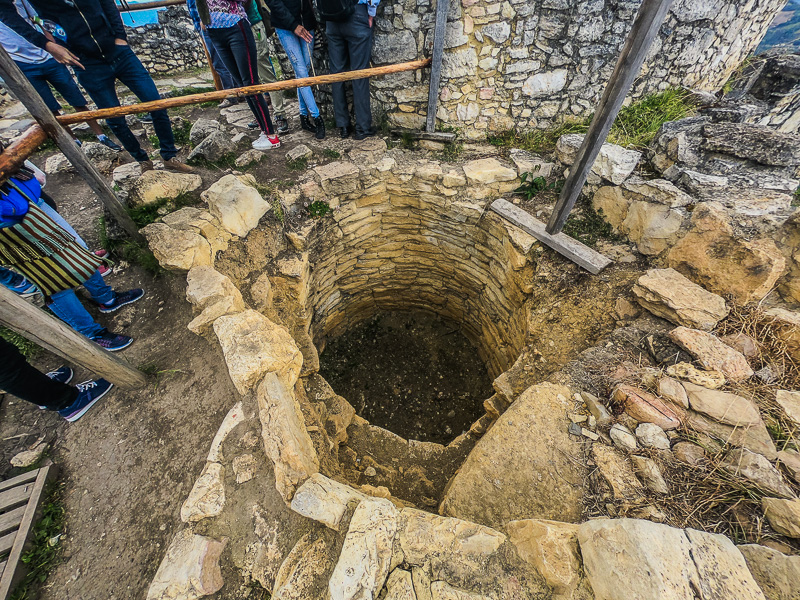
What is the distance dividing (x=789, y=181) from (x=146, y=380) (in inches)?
197

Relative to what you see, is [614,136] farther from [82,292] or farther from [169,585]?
[82,292]

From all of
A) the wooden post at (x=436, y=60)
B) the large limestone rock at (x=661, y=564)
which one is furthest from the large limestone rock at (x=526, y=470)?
the wooden post at (x=436, y=60)

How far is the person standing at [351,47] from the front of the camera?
10.0 ft

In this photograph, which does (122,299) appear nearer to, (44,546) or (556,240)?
(44,546)

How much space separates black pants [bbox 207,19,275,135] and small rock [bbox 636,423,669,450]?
447 cm

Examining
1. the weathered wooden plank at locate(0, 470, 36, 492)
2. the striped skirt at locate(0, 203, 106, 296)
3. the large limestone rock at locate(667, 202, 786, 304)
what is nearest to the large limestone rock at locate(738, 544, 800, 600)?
the large limestone rock at locate(667, 202, 786, 304)

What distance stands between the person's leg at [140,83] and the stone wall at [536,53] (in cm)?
227

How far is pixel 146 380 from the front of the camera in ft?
7.38

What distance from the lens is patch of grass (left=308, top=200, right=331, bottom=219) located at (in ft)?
11.6

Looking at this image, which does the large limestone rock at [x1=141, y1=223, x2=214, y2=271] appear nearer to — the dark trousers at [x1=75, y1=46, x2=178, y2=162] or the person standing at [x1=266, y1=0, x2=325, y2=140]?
the dark trousers at [x1=75, y1=46, x2=178, y2=162]

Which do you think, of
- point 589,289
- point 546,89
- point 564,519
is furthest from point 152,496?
point 546,89

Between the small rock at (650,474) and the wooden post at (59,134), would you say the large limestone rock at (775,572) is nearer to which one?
the small rock at (650,474)

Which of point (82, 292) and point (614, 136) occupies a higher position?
point (614, 136)

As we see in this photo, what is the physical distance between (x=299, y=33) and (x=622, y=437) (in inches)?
178
